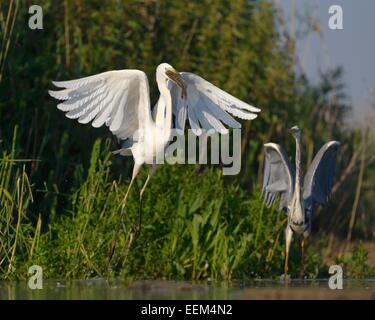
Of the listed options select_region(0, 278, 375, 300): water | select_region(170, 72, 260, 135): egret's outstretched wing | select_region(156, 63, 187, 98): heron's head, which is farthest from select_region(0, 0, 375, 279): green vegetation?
select_region(156, 63, 187, 98): heron's head

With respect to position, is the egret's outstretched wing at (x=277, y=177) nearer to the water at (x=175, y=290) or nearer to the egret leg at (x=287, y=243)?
the egret leg at (x=287, y=243)

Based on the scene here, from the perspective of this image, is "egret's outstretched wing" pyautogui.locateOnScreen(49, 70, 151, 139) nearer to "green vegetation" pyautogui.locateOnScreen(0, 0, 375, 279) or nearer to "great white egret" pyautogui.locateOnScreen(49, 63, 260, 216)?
"great white egret" pyautogui.locateOnScreen(49, 63, 260, 216)

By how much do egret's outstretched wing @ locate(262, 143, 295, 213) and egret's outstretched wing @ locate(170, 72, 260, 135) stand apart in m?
0.79

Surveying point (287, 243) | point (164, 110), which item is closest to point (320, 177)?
point (287, 243)

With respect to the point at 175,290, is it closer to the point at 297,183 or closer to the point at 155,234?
the point at 155,234

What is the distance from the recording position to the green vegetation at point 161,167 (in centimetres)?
960

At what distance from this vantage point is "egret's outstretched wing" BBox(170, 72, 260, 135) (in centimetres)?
1002

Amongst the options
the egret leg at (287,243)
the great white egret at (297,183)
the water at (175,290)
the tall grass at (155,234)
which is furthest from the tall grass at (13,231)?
the great white egret at (297,183)

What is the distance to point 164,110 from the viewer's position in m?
9.99

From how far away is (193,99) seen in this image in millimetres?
10180

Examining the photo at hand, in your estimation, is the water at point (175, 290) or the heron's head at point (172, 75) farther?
the heron's head at point (172, 75)

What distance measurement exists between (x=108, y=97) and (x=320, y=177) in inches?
91.8

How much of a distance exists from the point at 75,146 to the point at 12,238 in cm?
249
